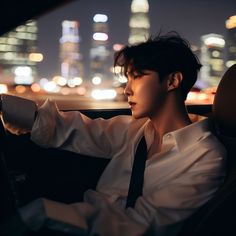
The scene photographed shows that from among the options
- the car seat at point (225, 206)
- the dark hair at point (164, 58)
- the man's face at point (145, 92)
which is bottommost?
the car seat at point (225, 206)

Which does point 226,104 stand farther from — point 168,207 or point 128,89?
point 168,207

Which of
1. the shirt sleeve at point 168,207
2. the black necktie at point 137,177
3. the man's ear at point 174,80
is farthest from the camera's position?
the man's ear at point 174,80

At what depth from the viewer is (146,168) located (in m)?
2.00

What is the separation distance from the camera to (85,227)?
4.21ft

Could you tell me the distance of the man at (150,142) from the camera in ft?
5.51

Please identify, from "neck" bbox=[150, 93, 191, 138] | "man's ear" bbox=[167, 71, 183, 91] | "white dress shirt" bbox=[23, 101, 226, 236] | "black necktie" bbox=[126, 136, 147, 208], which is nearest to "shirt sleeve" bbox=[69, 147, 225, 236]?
Result: "white dress shirt" bbox=[23, 101, 226, 236]

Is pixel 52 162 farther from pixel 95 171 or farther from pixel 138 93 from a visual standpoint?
pixel 138 93

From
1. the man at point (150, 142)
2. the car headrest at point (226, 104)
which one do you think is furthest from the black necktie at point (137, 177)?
the car headrest at point (226, 104)

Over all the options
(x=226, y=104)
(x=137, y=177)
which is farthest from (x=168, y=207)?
(x=226, y=104)

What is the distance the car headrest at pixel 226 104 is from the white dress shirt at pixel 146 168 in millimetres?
82

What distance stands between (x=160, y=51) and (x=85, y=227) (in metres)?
1.04

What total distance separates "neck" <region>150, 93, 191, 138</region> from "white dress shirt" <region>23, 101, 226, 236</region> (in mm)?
81

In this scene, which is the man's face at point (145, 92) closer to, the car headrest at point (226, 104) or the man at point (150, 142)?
the man at point (150, 142)

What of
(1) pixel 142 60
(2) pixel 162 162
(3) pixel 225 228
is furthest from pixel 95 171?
(3) pixel 225 228
